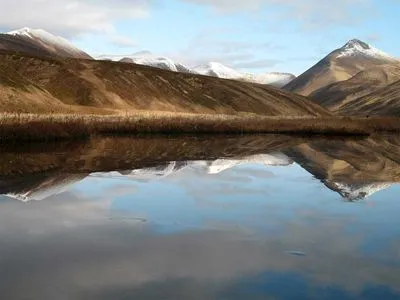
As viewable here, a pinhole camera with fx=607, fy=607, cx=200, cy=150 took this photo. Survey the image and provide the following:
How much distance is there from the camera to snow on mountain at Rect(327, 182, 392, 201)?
2287 cm

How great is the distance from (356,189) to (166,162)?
37.9ft

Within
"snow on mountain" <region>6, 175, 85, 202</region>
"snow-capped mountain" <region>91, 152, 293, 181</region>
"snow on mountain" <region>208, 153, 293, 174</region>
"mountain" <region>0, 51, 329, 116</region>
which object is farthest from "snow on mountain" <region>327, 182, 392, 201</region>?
"mountain" <region>0, 51, 329, 116</region>

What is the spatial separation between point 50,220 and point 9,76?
2686 inches

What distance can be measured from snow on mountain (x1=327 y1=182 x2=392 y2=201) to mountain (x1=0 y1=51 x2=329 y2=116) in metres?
53.7

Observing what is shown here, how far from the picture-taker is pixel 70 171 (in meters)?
27.4

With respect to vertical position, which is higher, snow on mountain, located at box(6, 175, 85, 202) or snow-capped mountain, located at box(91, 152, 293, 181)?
snow on mountain, located at box(6, 175, 85, 202)

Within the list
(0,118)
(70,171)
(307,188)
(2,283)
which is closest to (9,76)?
(0,118)

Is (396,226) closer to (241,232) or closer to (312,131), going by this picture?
(241,232)

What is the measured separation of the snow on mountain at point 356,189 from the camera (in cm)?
2287

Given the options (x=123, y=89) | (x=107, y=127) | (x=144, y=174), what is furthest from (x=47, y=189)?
(x=123, y=89)

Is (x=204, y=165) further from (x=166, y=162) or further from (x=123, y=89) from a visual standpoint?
(x=123, y=89)

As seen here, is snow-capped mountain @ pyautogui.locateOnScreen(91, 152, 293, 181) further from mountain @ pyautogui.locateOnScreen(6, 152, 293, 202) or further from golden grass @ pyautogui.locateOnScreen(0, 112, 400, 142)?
golden grass @ pyautogui.locateOnScreen(0, 112, 400, 142)

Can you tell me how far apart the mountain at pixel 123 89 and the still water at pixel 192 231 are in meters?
50.1

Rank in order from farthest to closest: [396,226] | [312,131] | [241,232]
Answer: [312,131] < [396,226] < [241,232]
